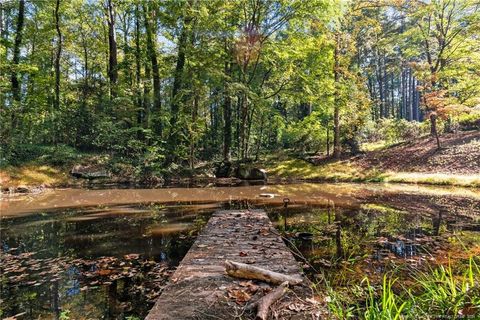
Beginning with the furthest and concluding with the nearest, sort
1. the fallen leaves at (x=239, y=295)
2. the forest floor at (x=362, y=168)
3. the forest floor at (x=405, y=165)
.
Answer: the forest floor at (x=405, y=165) < the forest floor at (x=362, y=168) < the fallen leaves at (x=239, y=295)

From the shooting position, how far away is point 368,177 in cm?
2141

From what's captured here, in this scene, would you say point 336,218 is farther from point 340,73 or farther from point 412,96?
point 412,96

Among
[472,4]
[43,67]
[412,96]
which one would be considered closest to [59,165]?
[43,67]

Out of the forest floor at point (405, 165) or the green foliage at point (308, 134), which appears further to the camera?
the green foliage at point (308, 134)

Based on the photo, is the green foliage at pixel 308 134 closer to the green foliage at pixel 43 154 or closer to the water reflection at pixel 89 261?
the green foliage at pixel 43 154

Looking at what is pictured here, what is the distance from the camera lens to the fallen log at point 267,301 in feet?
9.76

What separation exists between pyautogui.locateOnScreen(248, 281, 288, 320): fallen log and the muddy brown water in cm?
53

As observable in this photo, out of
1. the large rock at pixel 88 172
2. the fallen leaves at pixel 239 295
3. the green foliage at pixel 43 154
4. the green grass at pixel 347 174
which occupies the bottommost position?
the fallen leaves at pixel 239 295

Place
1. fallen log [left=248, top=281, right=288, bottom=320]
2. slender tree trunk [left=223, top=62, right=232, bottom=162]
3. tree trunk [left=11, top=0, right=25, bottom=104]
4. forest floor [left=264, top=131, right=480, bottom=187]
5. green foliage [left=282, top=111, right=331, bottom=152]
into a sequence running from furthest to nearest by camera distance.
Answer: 1. green foliage [left=282, top=111, right=331, bottom=152]
2. slender tree trunk [left=223, top=62, right=232, bottom=162]
3. tree trunk [left=11, top=0, right=25, bottom=104]
4. forest floor [left=264, top=131, right=480, bottom=187]
5. fallen log [left=248, top=281, right=288, bottom=320]

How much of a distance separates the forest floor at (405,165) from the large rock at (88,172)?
12.2 meters

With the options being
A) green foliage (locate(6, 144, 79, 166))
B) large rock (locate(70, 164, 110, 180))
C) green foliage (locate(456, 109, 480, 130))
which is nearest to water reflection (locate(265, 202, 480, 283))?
large rock (locate(70, 164, 110, 180))

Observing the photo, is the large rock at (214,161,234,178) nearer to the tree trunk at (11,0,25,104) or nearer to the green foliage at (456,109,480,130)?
the tree trunk at (11,0,25,104)

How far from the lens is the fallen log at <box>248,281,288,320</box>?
297 centimetres

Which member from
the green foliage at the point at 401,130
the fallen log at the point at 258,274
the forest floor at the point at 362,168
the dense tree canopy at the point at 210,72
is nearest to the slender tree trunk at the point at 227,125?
the dense tree canopy at the point at 210,72
